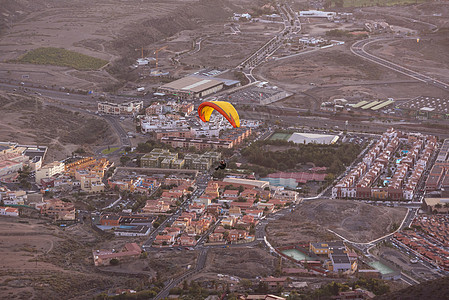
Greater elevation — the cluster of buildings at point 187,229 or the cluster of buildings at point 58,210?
the cluster of buildings at point 187,229

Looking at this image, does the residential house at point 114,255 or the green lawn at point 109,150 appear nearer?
the residential house at point 114,255

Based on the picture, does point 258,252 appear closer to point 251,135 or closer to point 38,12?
point 251,135

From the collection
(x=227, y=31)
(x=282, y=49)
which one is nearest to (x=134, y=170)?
(x=282, y=49)

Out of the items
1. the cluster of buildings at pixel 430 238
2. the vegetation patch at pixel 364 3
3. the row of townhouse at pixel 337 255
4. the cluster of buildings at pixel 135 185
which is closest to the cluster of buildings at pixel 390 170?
the cluster of buildings at pixel 430 238

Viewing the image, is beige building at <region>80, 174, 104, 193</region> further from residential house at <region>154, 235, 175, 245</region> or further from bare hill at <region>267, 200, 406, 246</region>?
bare hill at <region>267, 200, 406, 246</region>

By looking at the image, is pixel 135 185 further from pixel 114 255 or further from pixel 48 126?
pixel 48 126

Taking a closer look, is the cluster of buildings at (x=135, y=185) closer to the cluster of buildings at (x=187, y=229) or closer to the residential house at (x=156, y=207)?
the residential house at (x=156, y=207)

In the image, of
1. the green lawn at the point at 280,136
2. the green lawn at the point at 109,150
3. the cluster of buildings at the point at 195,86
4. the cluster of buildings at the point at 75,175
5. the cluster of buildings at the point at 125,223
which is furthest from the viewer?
the cluster of buildings at the point at 195,86

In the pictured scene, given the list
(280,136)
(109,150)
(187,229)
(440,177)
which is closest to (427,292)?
(187,229)
